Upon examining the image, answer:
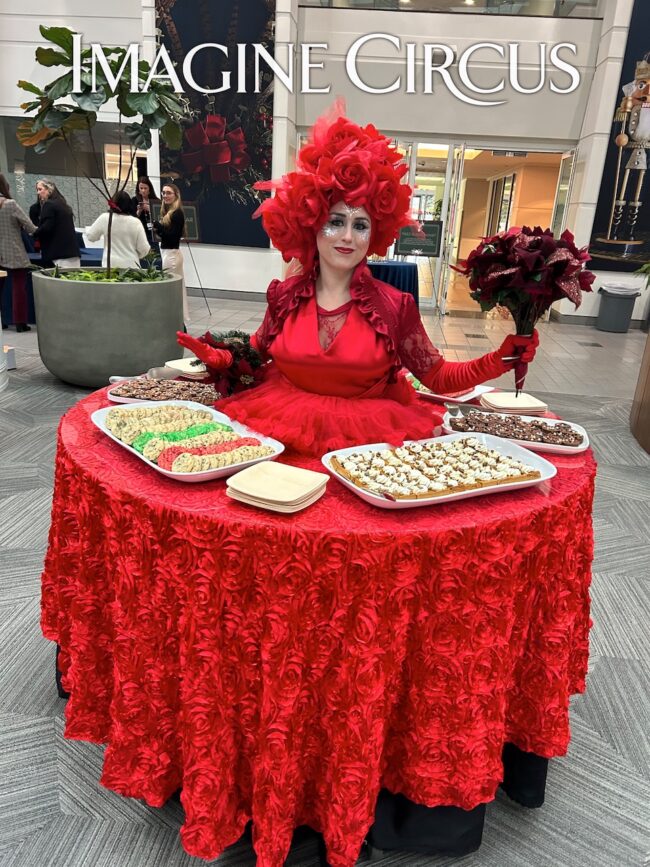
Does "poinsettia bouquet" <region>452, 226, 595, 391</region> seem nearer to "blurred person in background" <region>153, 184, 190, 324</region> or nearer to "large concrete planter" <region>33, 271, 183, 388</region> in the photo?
"large concrete planter" <region>33, 271, 183, 388</region>

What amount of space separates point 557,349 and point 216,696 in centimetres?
738

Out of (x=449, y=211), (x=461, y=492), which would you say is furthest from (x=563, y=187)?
(x=461, y=492)

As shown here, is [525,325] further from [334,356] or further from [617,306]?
[617,306]

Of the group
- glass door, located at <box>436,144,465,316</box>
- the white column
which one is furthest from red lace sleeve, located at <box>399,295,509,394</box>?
the white column

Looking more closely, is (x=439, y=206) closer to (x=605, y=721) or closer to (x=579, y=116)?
(x=579, y=116)

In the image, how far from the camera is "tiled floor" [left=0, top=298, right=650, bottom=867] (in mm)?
1570

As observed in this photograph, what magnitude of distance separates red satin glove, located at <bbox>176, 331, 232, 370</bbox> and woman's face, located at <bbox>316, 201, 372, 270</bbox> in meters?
0.41

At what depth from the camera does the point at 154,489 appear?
1321 mm

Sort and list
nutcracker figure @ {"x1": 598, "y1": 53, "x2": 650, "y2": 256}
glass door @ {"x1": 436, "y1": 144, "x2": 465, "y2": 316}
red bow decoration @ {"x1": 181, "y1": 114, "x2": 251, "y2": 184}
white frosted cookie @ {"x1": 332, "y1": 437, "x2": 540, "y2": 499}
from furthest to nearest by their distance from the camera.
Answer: glass door @ {"x1": 436, "y1": 144, "x2": 465, "y2": 316}
red bow decoration @ {"x1": 181, "y1": 114, "x2": 251, "y2": 184}
nutcracker figure @ {"x1": 598, "y1": 53, "x2": 650, "y2": 256}
white frosted cookie @ {"x1": 332, "y1": 437, "x2": 540, "y2": 499}

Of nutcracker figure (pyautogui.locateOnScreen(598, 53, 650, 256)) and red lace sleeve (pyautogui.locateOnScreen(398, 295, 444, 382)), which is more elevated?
nutcracker figure (pyautogui.locateOnScreen(598, 53, 650, 256))

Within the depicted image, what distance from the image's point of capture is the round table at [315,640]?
1.20m

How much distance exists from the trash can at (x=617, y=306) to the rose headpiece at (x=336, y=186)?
8.68 metres

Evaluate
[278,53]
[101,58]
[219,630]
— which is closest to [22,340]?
[101,58]

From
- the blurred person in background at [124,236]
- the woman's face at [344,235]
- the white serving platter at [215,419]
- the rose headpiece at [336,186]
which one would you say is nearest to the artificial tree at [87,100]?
the blurred person in background at [124,236]
